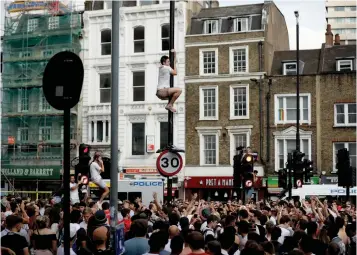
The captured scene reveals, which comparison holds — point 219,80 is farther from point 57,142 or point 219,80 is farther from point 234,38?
point 57,142

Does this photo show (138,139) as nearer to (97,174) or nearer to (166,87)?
(97,174)

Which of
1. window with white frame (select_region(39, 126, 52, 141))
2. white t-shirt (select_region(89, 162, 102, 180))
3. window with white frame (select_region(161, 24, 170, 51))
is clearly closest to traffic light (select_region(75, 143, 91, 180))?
white t-shirt (select_region(89, 162, 102, 180))

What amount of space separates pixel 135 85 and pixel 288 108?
1057 cm

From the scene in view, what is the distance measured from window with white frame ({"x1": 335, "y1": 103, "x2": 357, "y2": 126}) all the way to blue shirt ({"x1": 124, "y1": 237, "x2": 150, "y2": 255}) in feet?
119

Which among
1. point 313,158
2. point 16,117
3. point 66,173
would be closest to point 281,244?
point 66,173

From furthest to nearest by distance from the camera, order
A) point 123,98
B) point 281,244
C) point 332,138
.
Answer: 1. point 123,98
2. point 332,138
3. point 281,244

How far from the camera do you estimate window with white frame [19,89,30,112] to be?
48906 mm

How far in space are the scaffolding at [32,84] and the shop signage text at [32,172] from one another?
0.39 m

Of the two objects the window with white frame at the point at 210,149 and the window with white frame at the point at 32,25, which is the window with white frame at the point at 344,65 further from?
the window with white frame at the point at 32,25

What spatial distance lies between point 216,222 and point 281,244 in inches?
59.7

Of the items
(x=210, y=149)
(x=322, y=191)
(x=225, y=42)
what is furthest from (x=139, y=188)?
(x=225, y=42)

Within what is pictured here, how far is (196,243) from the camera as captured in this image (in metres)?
8.45

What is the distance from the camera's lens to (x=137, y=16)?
48.1m

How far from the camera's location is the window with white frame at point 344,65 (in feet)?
147
